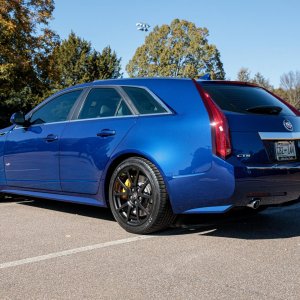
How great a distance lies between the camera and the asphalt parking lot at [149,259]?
3021 millimetres

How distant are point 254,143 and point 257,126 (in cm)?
18

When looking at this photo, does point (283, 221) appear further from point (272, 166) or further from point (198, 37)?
point (198, 37)

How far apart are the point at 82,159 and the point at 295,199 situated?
88.6 inches

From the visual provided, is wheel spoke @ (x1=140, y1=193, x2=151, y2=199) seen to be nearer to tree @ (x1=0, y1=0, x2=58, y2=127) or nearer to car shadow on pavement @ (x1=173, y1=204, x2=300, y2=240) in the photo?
car shadow on pavement @ (x1=173, y1=204, x2=300, y2=240)

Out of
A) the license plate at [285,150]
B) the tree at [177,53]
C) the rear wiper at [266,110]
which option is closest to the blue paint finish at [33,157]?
the rear wiper at [266,110]

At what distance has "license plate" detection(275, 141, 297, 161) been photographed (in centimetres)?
421

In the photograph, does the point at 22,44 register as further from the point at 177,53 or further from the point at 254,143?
the point at 177,53

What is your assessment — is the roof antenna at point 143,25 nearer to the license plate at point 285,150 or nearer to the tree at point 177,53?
the tree at point 177,53

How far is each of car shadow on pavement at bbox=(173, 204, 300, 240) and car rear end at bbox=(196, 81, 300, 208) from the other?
1.49 feet

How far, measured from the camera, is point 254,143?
4062 mm

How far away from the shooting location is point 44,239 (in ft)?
14.5

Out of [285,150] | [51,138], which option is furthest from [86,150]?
[285,150]

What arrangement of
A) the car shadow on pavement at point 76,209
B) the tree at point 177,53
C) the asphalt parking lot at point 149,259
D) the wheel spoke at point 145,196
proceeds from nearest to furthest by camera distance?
the asphalt parking lot at point 149,259 < the wheel spoke at point 145,196 < the car shadow on pavement at point 76,209 < the tree at point 177,53

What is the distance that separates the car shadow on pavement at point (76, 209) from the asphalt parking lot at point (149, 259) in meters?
0.20
